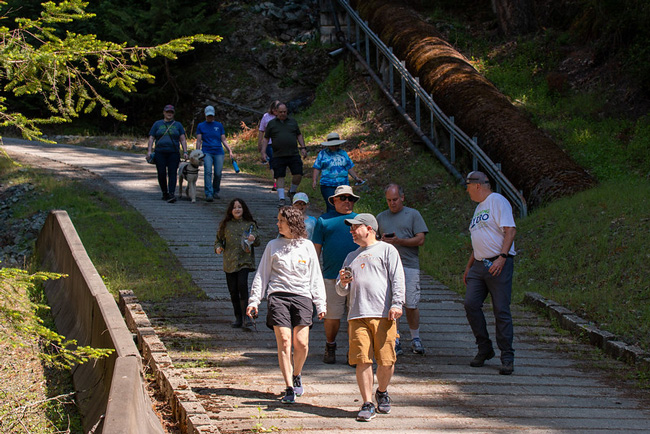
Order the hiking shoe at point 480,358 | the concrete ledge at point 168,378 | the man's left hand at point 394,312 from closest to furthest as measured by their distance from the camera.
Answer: the concrete ledge at point 168,378 → the man's left hand at point 394,312 → the hiking shoe at point 480,358

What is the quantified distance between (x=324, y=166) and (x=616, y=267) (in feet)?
14.8

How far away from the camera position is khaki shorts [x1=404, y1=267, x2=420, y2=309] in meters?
8.04

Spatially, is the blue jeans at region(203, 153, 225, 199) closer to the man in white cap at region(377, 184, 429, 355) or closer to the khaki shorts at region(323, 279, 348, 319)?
the man in white cap at region(377, 184, 429, 355)

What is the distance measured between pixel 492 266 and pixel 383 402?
207cm

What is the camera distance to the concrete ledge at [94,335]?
15.1 feet

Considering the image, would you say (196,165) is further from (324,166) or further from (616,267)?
(616,267)

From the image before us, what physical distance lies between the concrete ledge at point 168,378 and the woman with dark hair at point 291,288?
34.6 inches

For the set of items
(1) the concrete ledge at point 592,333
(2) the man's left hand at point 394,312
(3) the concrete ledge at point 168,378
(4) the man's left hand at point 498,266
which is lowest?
(3) the concrete ledge at point 168,378

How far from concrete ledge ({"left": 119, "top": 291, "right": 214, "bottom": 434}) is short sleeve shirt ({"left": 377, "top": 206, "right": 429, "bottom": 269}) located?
8.93 ft

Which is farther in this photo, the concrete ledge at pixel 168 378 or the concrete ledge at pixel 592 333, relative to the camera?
the concrete ledge at pixel 592 333

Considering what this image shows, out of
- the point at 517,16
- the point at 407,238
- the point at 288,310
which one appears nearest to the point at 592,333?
the point at 407,238

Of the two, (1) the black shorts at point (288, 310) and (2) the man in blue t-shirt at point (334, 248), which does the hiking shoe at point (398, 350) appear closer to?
(2) the man in blue t-shirt at point (334, 248)

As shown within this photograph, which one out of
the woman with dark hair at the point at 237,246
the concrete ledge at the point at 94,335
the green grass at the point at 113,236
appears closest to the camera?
the concrete ledge at the point at 94,335

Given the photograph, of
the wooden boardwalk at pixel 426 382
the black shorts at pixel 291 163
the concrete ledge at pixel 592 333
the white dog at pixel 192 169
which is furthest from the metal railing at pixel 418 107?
the white dog at pixel 192 169
